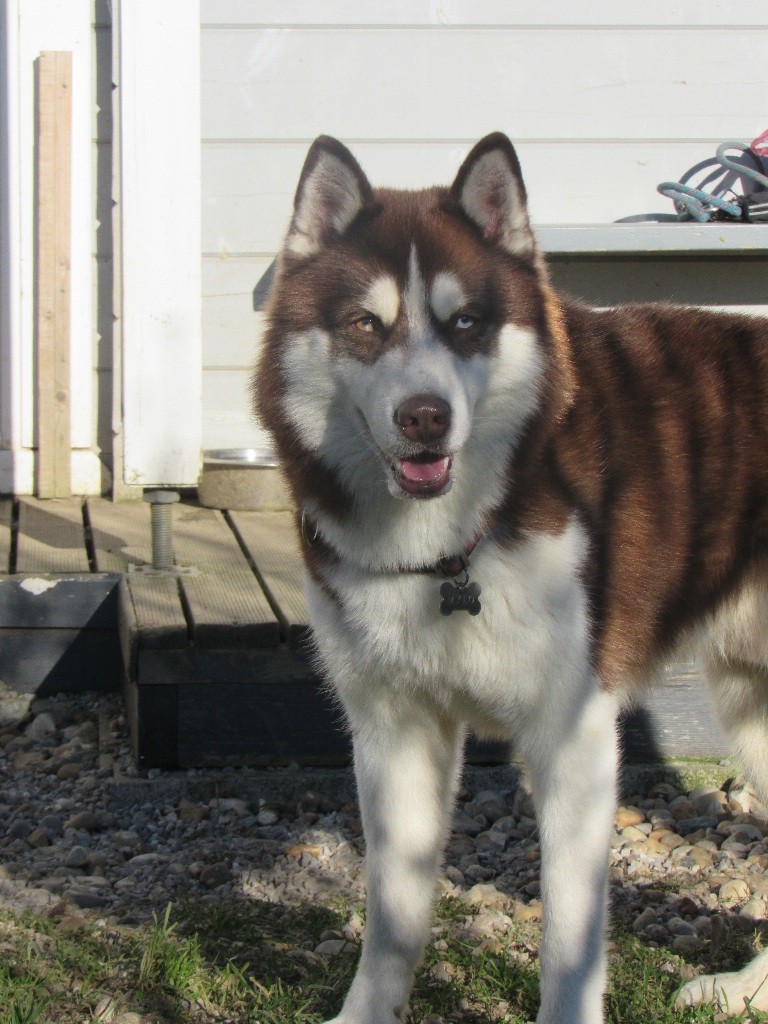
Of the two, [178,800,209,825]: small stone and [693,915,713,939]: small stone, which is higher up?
[178,800,209,825]: small stone

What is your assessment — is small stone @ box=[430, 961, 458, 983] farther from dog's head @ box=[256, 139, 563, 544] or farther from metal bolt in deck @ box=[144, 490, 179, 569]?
metal bolt in deck @ box=[144, 490, 179, 569]

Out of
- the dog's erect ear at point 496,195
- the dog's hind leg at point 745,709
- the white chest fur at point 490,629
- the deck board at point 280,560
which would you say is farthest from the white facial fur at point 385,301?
the dog's hind leg at point 745,709

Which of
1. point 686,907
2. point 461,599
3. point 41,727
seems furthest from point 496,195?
point 41,727

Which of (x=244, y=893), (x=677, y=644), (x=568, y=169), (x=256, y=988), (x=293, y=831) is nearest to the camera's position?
(x=256, y=988)

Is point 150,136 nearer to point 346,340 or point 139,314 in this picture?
point 139,314

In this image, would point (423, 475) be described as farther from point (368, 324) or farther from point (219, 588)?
point (219, 588)

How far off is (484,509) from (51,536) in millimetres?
2499

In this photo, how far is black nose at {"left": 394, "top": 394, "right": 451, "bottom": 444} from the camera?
2051 millimetres

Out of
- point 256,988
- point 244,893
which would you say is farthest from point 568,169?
point 256,988

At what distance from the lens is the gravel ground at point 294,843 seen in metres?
2.80

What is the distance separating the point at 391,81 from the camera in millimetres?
4848

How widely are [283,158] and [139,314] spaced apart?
83 centimetres

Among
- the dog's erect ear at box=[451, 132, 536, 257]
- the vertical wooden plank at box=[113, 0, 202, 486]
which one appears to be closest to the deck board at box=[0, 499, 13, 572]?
the vertical wooden plank at box=[113, 0, 202, 486]

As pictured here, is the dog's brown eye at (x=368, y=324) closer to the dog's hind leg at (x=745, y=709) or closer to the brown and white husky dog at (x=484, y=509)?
the brown and white husky dog at (x=484, y=509)
